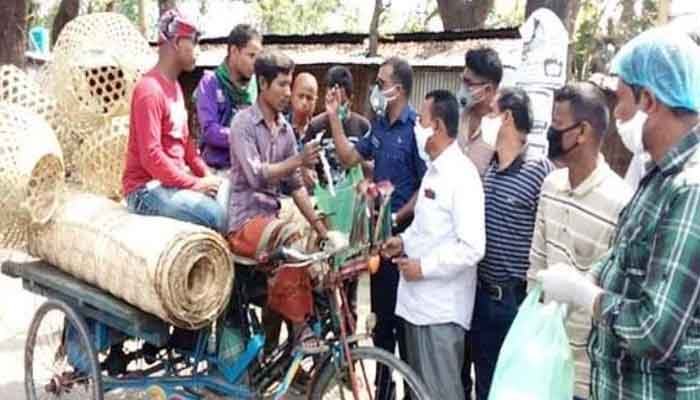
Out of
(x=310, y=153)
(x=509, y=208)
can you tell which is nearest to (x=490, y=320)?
(x=509, y=208)

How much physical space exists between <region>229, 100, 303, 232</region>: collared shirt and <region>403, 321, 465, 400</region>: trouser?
0.94 meters

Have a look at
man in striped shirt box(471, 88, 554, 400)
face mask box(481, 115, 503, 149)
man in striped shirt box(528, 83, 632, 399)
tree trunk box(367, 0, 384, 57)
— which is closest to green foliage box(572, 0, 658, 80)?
tree trunk box(367, 0, 384, 57)

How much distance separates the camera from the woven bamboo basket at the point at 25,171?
3.80 meters

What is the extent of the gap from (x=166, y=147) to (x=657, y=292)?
272cm

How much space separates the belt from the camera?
3481 millimetres

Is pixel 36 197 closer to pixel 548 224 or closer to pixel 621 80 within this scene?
pixel 548 224

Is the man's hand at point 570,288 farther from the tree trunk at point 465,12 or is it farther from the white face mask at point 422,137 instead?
the tree trunk at point 465,12

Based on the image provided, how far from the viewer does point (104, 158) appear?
175 inches

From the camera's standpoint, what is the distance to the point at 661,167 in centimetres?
205

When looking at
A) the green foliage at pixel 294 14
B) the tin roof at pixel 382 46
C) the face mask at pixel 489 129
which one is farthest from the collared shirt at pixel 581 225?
the green foliage at pixel 294 14

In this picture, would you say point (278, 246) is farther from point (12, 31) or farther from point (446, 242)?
point (12, 31)

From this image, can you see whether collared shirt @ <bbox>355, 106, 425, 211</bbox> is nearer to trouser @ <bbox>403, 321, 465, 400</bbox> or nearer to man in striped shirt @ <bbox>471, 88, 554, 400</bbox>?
man in striped shirt @ <bbox>471, 88, 554, 400</bbox>

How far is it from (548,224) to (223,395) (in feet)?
6.08

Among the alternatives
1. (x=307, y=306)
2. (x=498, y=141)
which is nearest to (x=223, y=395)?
(x=307, y=306)
